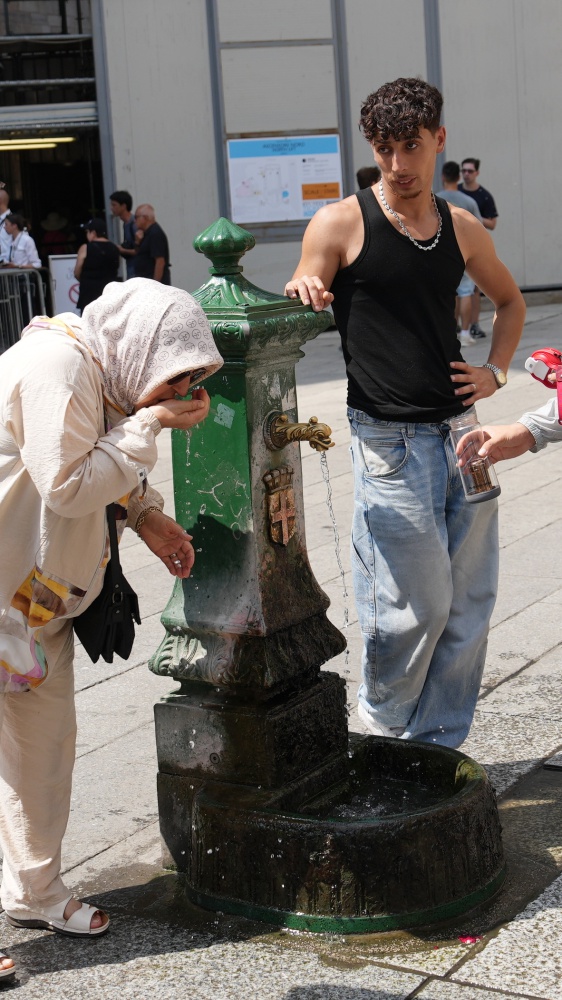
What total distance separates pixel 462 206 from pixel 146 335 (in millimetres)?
10157

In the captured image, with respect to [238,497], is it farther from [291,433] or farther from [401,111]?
[401,111]

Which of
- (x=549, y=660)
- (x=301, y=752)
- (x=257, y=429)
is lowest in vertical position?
(x=549, y=660)

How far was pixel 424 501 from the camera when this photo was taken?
3.24 m

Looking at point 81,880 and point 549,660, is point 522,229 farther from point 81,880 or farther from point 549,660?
→ point 81,880

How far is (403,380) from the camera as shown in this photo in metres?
3.24

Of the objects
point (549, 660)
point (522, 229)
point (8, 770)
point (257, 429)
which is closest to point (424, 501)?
point (257, 429)

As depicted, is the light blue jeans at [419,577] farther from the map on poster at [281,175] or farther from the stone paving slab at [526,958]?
the map on poster at [281,175]

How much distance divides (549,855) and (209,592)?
1.05 meters

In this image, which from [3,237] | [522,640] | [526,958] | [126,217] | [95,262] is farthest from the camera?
[3,237]

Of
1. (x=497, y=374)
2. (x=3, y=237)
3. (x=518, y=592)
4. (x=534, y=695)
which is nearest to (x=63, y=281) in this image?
Result: (x=3, y=237)

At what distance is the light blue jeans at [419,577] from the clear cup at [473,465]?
0.12 ft

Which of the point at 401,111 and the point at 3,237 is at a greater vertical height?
the point at 401,111

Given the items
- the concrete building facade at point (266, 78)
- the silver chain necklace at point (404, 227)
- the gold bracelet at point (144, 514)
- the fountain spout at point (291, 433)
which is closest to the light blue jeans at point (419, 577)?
the fountain spout at point (291, 433)

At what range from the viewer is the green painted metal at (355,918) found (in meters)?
2.80
